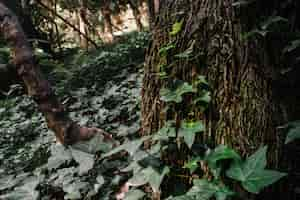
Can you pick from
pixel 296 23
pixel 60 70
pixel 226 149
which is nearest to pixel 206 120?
pixel 226 149

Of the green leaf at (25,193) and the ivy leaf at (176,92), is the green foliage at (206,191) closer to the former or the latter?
the ivy leaf at (176,92)

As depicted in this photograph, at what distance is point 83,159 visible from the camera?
1670 mm

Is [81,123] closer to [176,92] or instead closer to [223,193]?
[176,92]

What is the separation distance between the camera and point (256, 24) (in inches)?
60.8

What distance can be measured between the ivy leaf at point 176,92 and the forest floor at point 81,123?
0.44m

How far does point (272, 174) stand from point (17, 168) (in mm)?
1865

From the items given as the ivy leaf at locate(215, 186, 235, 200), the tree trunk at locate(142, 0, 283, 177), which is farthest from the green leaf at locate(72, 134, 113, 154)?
the ivy leaf at locate(215, 186, 235, 200)

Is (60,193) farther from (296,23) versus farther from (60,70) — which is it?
(60,70)

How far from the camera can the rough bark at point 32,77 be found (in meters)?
1.99

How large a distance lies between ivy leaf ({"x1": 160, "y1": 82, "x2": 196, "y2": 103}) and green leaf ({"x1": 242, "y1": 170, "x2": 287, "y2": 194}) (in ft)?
1.53

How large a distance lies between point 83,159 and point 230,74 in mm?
811

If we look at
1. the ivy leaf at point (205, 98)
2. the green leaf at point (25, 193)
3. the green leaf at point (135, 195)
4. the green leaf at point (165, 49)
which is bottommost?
the green leaf at point (135, 195)

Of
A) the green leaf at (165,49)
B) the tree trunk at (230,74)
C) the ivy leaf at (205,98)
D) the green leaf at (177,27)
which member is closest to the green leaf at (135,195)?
the tree trunk at (230,74)

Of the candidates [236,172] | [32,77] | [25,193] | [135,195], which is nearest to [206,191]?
[236,172]
